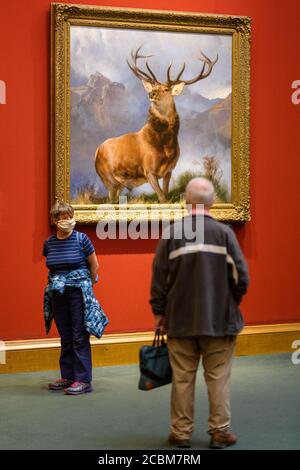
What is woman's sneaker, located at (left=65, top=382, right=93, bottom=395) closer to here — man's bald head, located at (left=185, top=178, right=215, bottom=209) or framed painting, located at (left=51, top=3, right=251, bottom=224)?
framed painting, located at (left=51, top=3, right=251, bottom=224)

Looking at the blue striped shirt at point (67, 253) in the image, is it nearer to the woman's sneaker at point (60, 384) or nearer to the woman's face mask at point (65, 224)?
the woman's face mask at point (65, 224)

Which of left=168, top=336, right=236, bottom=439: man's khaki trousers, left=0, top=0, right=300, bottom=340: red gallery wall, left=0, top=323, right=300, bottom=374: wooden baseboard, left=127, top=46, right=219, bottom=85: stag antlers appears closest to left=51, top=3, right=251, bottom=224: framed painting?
left=127, top=46, right=219, bottom=85: stag antlers

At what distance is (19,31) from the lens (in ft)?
26.6

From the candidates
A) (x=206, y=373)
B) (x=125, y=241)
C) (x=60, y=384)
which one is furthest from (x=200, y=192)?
(x=125, y=241)

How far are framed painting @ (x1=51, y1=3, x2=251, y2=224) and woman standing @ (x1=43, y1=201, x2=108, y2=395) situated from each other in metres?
0.93

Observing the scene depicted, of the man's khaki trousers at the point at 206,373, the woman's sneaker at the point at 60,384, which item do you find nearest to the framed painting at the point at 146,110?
the woman's sneaker at the point at 60,384

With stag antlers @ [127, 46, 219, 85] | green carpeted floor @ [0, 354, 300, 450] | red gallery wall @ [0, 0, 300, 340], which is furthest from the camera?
stag antlers @ [127, 46, 219, 85]

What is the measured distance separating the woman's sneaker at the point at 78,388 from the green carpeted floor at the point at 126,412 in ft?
0.22

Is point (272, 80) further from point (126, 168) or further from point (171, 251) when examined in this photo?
point (171, 251)

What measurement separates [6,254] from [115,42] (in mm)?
2352

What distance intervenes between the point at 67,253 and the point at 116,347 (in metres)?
1.57

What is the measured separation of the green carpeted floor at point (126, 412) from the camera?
588 cm

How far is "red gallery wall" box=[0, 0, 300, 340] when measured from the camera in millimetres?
8148

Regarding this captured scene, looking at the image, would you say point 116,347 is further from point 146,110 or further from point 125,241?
point 146,110
